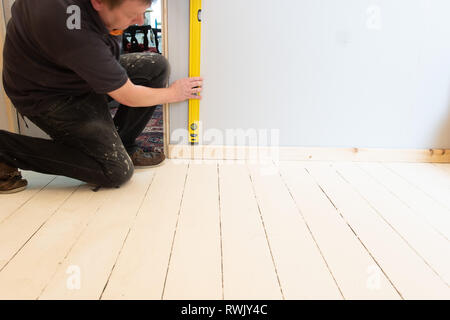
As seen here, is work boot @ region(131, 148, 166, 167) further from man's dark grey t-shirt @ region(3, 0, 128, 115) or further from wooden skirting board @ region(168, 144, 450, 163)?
man's dark grey t-shirt @ region(3, 0, 128, 115)

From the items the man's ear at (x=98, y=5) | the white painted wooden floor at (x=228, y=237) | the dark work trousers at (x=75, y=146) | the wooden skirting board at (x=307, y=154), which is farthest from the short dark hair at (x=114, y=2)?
the wooden skirting board at (x=307, y=154)

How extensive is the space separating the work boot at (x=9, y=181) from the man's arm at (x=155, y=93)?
0.46 meters

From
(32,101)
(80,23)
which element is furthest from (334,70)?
(32,101)

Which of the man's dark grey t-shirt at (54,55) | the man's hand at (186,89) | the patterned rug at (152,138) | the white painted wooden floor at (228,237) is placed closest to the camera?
the white painted wooden floor at (228,237)

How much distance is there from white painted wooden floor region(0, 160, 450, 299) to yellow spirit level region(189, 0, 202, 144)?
0.22 m

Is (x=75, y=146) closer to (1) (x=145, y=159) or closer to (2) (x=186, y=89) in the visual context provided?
(1) (x=145, y=159)

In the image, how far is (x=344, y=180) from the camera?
161 cm

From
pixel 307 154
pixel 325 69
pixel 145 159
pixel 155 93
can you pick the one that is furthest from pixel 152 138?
pixel 325 69

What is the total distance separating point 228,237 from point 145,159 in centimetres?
69

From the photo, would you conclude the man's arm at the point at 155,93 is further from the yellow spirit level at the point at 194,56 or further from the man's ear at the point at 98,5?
the man's ear at the point at 98,5

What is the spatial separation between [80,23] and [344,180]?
1141mm

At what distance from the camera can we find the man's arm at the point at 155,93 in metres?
1.29

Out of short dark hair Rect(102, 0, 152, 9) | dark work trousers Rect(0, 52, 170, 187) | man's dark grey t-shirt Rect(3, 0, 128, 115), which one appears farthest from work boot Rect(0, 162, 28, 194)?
short dark hair Rect(102, 0, 152, 9)

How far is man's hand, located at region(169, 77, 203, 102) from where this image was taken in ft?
5.14
